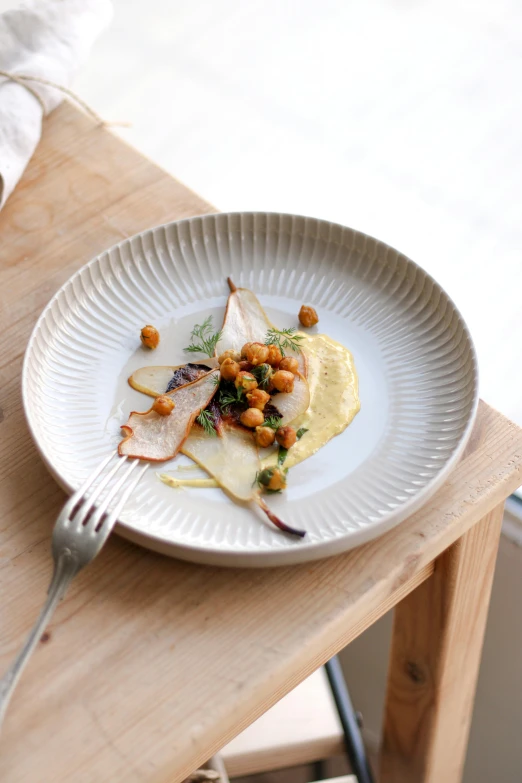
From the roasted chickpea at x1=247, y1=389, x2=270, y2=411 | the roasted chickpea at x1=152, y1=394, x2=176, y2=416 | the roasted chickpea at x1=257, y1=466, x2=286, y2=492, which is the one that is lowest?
the roasted chickpea at x1=152, y1=394, x2=176, y2=416

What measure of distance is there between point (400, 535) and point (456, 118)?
1036mm

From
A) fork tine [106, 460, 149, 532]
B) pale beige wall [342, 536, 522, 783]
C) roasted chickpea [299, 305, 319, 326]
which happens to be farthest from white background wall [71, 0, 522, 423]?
fork tine [106, 460, 149, 532]

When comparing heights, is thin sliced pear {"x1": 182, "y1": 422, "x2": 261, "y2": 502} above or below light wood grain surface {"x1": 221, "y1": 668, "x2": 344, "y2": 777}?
above

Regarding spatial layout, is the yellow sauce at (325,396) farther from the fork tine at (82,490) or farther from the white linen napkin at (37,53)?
the white linen napkin at (37,53)

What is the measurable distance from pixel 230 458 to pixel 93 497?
5.2 inches

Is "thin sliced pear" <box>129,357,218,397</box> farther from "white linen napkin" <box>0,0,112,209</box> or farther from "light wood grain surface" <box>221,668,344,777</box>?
"light wood grain surface" <box>221,668,344,777</box>

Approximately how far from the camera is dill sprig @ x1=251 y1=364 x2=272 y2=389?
79 centimetres

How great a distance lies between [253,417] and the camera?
0.76 m

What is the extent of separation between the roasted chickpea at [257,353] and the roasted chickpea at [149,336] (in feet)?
0.36

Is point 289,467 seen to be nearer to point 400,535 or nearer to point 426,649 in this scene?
point 400,535

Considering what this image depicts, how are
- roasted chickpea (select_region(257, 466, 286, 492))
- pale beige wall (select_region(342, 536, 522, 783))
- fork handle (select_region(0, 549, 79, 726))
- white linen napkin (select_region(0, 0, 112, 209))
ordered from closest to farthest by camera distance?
1. fork handle (select_region(0, 549, 79, 726))
2. roasted chickpea (select_region(257, 466, 286, 492))
3. white linen napkin (select_region(0, 0, 112, 209))
4. pale beige wall (select_region(342, 536, 522, 783))

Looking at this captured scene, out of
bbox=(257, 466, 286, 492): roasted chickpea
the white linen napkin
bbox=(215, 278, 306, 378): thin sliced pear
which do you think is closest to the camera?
bbox=(257, 466, 286, 492): roasted chickpea

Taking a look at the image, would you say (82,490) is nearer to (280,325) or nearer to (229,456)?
(229,456)

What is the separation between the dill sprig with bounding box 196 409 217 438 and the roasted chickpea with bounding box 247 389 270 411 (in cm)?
4
